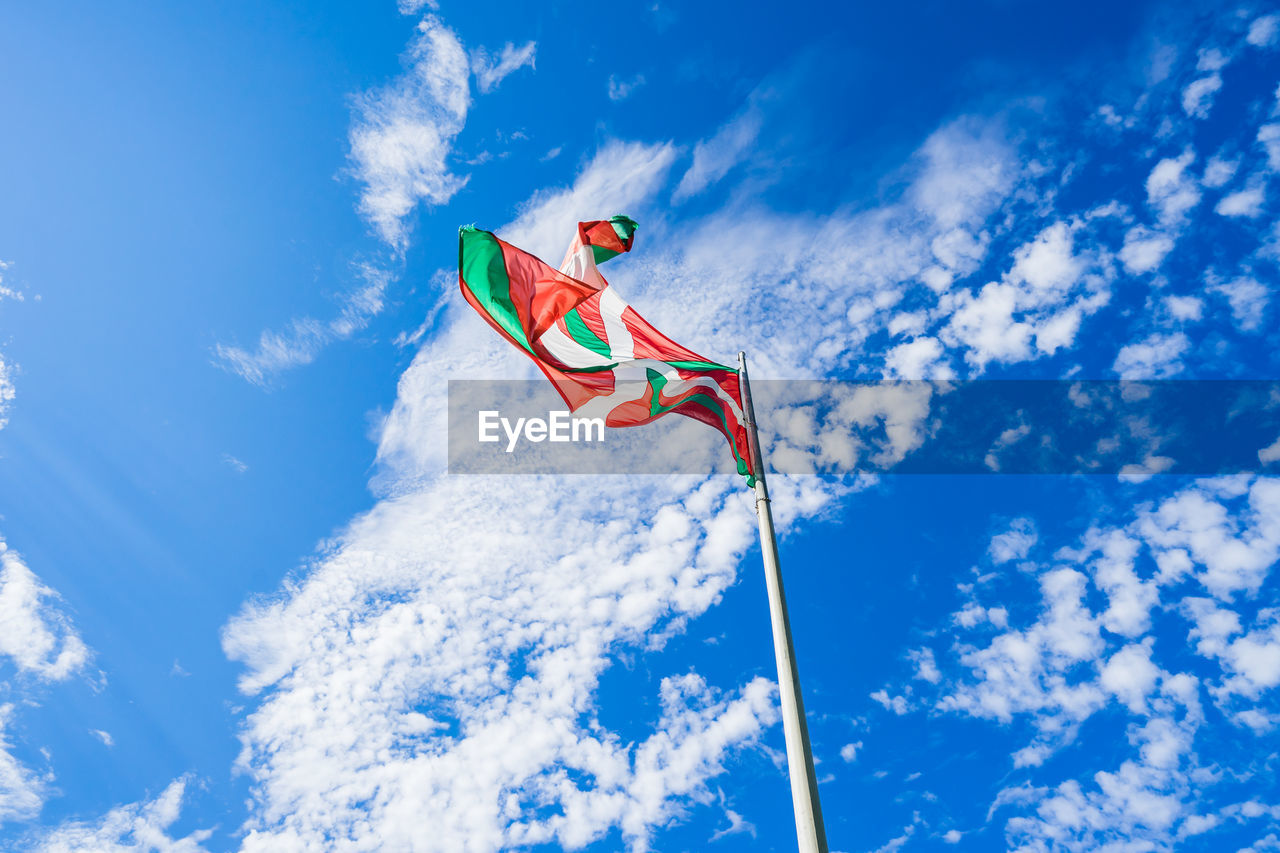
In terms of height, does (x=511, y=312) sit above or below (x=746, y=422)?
above

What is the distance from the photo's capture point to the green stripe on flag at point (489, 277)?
1281cm

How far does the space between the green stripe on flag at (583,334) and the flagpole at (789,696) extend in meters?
4.11

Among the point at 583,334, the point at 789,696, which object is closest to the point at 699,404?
the point at 583,334

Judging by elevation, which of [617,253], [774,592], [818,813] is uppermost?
[617,253]

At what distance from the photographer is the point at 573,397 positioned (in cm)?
1296

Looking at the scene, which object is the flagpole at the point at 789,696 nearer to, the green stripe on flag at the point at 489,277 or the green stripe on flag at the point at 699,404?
the green stripe on flag at the point at 699,404

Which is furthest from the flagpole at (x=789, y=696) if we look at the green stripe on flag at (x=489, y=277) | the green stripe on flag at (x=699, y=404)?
the green stripe on flag at (x=489, y=277)

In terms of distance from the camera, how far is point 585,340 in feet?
44.9

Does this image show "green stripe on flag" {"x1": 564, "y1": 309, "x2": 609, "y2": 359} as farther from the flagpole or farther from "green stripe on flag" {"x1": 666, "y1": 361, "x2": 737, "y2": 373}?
the flagpole

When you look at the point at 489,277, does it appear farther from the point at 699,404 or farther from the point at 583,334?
the point at 699,404

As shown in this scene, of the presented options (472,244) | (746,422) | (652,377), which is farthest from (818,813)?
(472,244)

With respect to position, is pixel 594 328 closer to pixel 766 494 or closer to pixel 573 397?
pixel 573 397

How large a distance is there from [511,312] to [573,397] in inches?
78.8

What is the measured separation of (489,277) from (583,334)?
216cm
